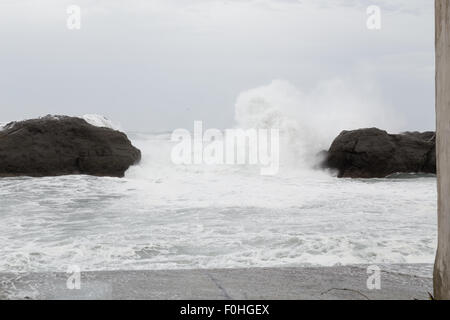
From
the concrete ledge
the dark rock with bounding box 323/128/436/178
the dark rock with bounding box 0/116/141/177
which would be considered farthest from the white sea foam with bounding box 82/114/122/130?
the concrete ledge

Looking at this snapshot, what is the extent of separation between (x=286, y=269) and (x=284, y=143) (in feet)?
50.5

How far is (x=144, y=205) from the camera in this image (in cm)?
970

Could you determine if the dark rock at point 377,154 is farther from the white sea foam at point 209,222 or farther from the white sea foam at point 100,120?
the white sea foam at point 100,120

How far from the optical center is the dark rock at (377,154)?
16.7m

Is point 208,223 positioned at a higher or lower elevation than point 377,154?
lower

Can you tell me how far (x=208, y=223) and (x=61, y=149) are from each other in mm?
8486

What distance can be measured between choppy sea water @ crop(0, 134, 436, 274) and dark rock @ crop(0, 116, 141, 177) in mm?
944

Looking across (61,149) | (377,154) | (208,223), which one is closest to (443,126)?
(208,223)

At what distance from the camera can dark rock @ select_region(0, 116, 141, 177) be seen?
1439 centimetres

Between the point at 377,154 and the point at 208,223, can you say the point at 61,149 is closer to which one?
the point at 208,223

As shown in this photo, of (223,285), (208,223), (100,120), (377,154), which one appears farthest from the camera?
(100,120)

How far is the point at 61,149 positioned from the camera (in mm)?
14969
